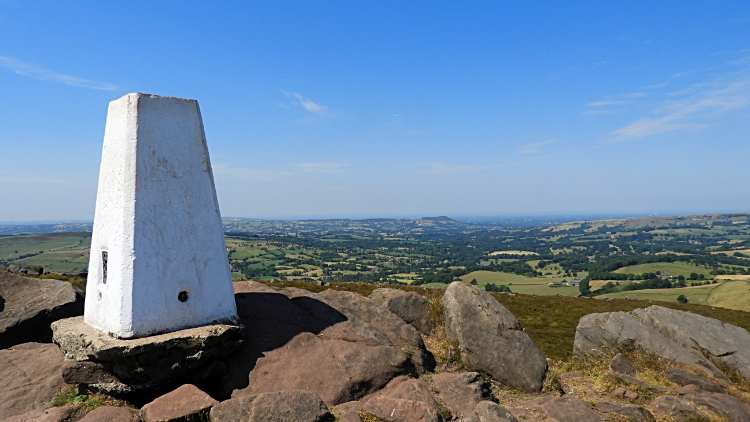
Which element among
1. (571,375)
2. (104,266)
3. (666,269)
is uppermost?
(104,266)

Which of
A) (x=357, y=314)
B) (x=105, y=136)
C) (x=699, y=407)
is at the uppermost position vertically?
(x=105, y=136)

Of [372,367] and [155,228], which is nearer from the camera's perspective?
[155,228]

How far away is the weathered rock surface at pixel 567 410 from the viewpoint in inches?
401

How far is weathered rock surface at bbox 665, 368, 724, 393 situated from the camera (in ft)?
38.8

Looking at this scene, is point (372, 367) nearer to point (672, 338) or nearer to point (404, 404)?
point (404, 404)

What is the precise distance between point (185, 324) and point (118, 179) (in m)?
4.58

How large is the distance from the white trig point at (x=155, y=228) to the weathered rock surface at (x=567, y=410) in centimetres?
1001

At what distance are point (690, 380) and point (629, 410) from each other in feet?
12.3

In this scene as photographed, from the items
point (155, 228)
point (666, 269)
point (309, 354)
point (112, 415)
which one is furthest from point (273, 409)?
point (666, 269)

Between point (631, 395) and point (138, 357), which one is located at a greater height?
point (138, 357)

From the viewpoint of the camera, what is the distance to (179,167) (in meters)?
11.0

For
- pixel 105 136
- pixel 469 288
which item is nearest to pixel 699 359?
pixel 469 288

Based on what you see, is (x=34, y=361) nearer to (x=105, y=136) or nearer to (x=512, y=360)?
(x=105, y=136)

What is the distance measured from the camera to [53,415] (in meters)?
8.80
